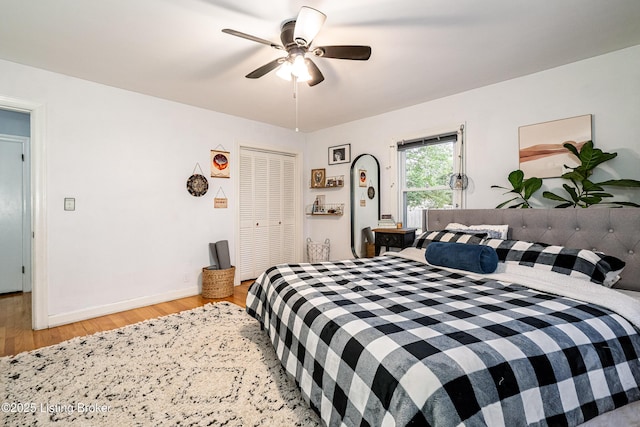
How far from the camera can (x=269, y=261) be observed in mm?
4512

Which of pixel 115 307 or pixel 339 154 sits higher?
pixel 339 154

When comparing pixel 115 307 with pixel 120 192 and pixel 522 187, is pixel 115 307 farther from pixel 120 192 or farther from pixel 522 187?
pixel 522 187

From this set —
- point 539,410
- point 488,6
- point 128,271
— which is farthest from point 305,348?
point 128,271

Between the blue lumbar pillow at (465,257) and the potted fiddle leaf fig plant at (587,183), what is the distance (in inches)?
36.7

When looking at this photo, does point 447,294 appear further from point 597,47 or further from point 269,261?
point 269,261

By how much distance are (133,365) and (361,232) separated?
300 centimetres

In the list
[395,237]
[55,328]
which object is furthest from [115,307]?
[395,237]

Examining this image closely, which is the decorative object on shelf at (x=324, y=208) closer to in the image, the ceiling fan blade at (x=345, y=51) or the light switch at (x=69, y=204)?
the ceiling fan blade at (x=345, y=51)

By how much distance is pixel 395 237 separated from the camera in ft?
11.1

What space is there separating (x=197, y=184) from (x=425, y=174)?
2910 mm

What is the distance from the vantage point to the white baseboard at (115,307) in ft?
8.99

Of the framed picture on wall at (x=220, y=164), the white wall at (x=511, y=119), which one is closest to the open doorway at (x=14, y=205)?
the framed picture on wall at (x=220, y=164)

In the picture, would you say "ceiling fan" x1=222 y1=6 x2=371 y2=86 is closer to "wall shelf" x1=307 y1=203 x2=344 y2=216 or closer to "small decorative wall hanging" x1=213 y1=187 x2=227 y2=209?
"small decorative wall hanging" x1=213 y1=187 x2=227 y2=209

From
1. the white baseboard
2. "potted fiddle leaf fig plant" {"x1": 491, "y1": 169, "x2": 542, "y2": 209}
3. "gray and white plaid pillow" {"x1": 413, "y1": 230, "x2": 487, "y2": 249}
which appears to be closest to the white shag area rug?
the white baseboard
